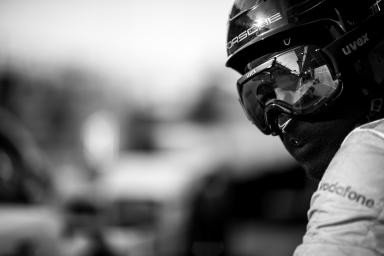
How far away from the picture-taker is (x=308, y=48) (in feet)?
5.51

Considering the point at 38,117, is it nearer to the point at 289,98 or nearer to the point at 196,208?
the point at 196,208

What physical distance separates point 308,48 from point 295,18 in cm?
11

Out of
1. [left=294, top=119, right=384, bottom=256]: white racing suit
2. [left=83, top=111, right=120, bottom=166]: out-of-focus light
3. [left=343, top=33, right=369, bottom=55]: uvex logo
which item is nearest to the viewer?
[left=294, top=119, right=384, bottom=256]: white racing suit

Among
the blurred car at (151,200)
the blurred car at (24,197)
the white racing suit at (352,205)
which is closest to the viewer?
the white racing suit at (352,205)

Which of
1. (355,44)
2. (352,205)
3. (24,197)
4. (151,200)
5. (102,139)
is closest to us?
(352,205)

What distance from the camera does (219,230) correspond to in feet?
29.0

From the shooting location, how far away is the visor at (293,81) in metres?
1.65

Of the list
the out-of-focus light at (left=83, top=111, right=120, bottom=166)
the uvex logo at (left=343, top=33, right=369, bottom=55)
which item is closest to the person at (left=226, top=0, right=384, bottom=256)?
the uvex logo at (left=343, top=33, right=369, bottom=55)

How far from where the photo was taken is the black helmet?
1648mm

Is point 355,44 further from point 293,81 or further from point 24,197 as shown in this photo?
point 24,197

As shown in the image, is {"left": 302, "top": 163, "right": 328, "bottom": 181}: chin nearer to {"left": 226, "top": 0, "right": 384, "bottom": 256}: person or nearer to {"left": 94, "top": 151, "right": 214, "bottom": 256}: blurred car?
{"left": 226, "top": 0, "right": 384, "bottom": 256}: person

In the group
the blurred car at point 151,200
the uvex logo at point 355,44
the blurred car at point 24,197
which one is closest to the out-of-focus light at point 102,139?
the blurred car at point 151,200

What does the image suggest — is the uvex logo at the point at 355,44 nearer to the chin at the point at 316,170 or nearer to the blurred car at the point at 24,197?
the chin at the point at 316,170

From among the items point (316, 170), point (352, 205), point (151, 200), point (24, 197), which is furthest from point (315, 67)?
point (151, 200)
